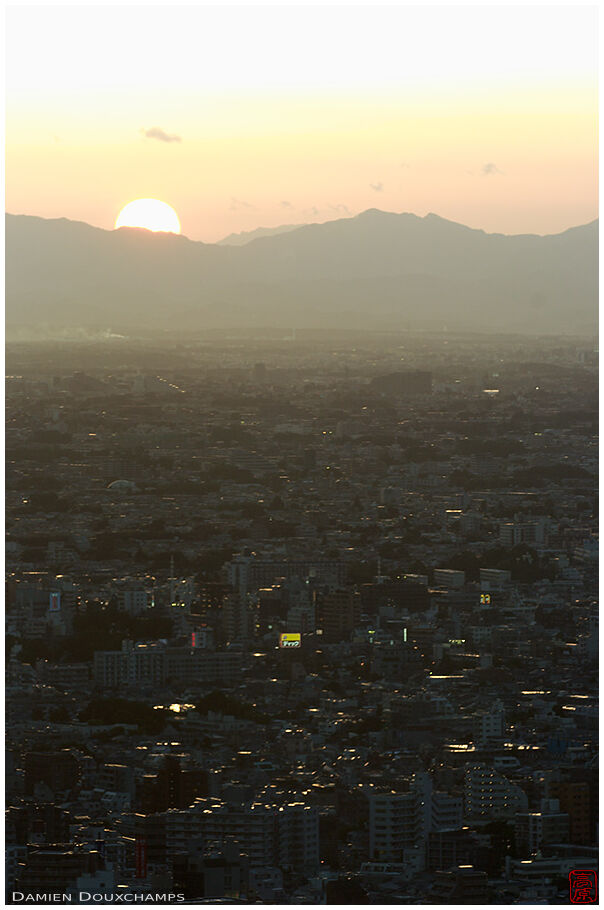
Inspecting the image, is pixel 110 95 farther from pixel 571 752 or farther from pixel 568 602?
pixel 571 752

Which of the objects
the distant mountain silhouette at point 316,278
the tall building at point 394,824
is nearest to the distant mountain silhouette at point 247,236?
the distant mountain silhouette at point 316,278

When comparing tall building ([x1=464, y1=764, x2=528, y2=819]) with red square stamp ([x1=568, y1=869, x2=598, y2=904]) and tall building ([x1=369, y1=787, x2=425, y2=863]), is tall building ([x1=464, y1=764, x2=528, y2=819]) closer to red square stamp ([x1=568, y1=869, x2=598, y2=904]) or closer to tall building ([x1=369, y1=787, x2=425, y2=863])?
tall building ([x1=369, y1=787, x2=425, y2=863])

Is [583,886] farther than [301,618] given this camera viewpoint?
No

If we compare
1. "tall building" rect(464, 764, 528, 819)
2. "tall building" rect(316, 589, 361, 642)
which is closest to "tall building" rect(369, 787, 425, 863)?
"tall building" rect(464, 764, 528, 819)

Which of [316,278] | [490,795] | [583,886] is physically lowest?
[583,886]

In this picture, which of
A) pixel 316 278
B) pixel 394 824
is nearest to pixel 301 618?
pixel 394 824

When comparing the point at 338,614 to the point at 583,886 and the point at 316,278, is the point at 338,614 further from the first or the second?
the point at 316,278

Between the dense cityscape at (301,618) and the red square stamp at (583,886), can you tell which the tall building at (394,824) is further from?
the red square stamp at (583,886)
